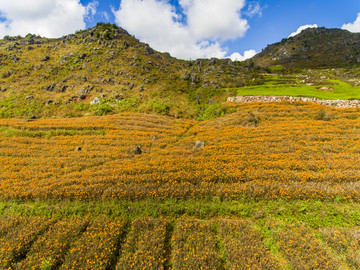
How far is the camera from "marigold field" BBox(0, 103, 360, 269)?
22.8 feet

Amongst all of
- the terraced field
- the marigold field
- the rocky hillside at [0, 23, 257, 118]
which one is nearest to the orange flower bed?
the marigold field

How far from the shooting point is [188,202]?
10352 millimetres

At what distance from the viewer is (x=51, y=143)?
20.8 meters

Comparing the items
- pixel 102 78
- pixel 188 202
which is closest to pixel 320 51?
pixel 102 78

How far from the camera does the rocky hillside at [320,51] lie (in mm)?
111331

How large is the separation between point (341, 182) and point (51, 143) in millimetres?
31450

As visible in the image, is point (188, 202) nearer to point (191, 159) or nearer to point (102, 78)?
point (191, 159)

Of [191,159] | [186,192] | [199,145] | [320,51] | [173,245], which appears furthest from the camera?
[320,51]

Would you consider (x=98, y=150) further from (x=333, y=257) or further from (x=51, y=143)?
(x=333, y=257)

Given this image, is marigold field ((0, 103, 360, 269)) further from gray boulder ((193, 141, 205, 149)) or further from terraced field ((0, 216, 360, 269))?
gray boulder ((193, 141, 205, 149))

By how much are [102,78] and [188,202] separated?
56.2 metres

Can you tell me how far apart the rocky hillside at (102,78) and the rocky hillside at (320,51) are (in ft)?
307

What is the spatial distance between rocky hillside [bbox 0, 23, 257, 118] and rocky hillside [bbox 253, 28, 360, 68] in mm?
93677

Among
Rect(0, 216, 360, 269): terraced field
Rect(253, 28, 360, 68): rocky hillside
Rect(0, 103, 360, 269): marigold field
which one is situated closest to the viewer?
Rect(0, 216, 360, 269): terraced field
